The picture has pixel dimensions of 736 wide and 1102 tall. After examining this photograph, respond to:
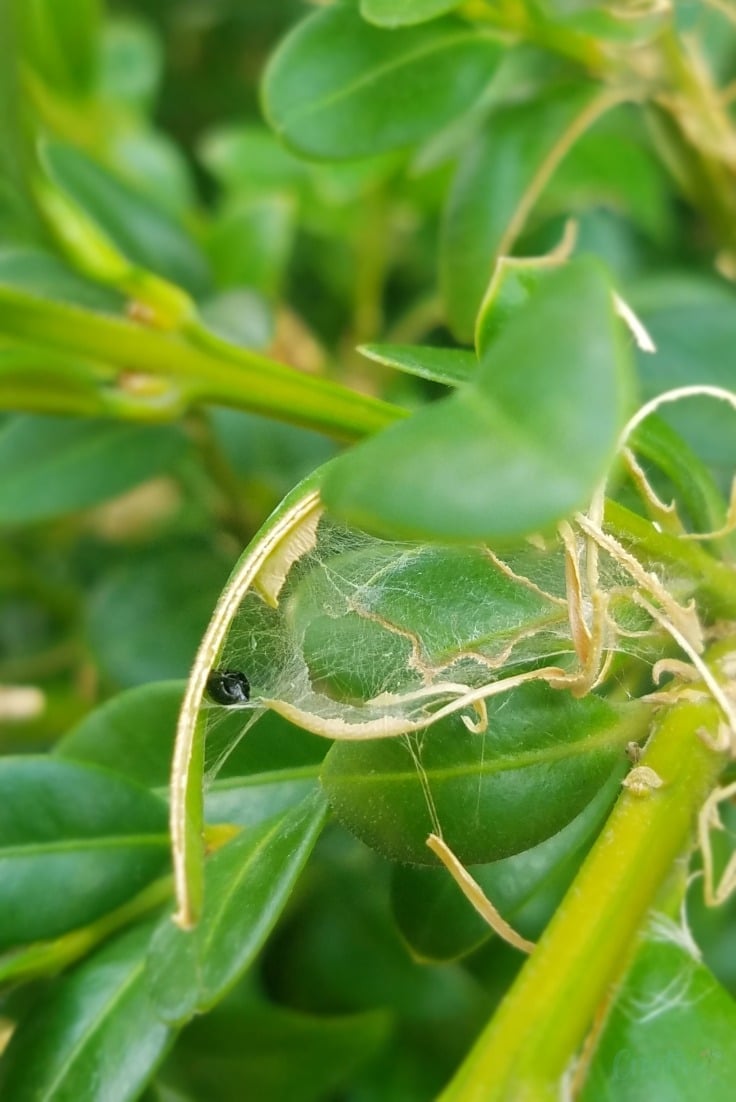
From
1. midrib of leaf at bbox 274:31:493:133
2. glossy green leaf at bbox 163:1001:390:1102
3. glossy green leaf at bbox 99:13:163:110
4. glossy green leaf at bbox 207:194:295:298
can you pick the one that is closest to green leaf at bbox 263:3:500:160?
midrib of leaf at bbox 274:31:493:133

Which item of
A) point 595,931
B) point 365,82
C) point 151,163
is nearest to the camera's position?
point 595,931

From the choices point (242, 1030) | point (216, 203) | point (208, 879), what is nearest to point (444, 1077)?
point (242, 1030)

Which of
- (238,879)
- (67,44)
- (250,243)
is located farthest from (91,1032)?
(67,44)

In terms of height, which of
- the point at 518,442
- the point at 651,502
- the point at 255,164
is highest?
the point at 518,442

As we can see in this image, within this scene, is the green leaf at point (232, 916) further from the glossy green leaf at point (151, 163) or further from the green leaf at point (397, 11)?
the glossy green leaf at point (151, 163)

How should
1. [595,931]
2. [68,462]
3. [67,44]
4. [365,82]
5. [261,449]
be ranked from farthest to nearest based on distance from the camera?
[67,44], [261,449], [68,462], [365,82], [595,931]

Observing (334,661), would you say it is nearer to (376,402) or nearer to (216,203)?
(376,402)

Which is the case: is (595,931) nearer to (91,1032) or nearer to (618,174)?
(91,1032)
